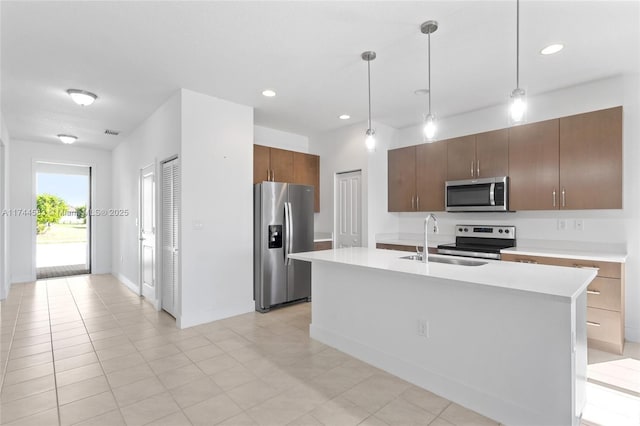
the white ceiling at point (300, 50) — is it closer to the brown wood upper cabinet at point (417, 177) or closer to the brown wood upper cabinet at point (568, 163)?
the brown wood upper cabinet at point (568, 163)

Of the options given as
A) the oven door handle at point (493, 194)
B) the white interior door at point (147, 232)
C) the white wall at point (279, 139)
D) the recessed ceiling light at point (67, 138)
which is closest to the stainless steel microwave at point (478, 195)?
the oven door handle at point (493, 194)

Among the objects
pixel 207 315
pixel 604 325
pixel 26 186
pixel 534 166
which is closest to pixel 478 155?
pixel 534 166

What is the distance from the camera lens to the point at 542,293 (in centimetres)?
164

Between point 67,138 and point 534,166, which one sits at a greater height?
point 67,138

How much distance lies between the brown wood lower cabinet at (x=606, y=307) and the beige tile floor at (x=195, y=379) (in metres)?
0.15

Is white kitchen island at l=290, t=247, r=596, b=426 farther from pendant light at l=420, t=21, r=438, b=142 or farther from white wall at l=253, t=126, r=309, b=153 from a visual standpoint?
white wall at l=253, t=126, r=309, b=153

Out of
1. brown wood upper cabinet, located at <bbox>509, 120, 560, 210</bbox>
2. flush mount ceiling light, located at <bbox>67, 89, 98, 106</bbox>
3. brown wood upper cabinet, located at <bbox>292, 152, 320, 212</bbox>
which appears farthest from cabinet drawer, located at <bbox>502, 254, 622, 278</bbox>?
flush mount ceiling light, located at <bbox>67, 89, 98, 106</bbox>

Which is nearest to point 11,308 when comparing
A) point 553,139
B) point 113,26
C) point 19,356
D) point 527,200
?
point 19,356

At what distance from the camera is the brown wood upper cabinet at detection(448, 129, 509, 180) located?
3938 mm

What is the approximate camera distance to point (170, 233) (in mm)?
3992

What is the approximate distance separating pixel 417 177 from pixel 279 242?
7.41ft

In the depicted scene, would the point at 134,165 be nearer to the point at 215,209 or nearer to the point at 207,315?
the point at 215,209

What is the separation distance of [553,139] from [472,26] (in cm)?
192

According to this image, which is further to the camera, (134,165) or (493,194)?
(134,165)
